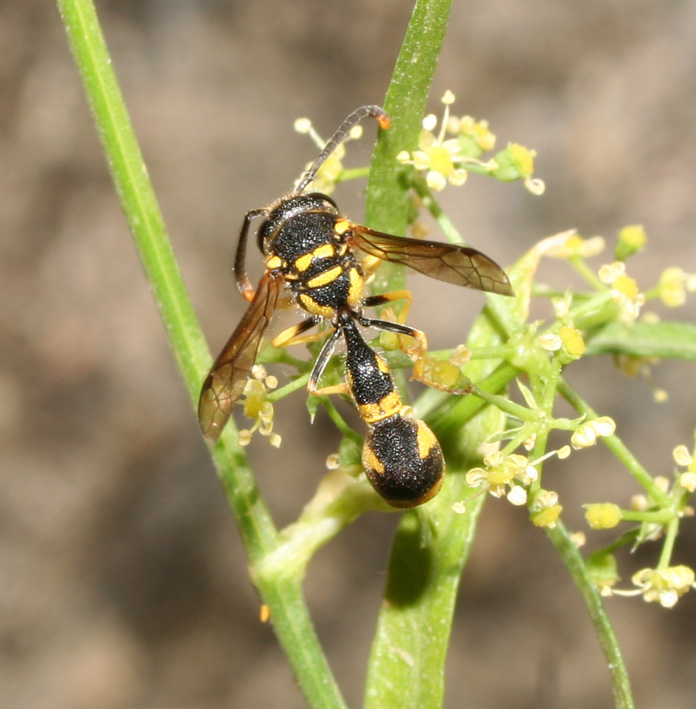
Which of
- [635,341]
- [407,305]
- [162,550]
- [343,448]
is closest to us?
[343,448]

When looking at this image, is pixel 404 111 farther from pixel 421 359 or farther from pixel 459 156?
pixel 421 359

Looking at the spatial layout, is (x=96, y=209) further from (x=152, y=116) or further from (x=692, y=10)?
(x=692, y=10)

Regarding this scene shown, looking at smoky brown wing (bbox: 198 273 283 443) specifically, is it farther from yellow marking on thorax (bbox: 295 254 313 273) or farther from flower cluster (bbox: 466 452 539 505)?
flower cluster (bbox: 466 452 539 505)

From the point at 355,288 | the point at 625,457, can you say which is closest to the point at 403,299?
the point at 355,288

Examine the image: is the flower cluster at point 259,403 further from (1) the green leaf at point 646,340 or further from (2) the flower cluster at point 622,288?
(1) the green leaf at point 646,340

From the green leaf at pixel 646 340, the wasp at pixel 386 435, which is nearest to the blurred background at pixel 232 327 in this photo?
the green leaf at pixel 646 340

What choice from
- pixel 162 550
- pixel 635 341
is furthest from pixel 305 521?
pixel 162 550

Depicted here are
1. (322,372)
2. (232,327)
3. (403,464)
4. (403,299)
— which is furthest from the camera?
(232,327)
